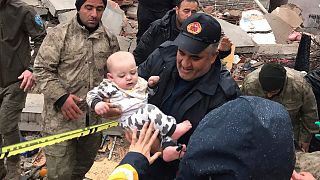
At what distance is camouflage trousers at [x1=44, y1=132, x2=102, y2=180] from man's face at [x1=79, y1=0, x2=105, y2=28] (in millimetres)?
1223

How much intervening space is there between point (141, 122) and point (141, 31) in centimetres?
392

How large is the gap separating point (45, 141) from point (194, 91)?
56.6 inches

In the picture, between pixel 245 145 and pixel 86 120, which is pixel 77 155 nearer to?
pixel 86 120

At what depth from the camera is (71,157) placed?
4.37 m

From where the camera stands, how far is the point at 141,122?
3309 millimetres

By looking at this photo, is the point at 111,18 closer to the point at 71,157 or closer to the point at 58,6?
the point at 58,6

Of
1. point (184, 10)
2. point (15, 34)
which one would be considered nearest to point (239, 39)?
point (184, 10)

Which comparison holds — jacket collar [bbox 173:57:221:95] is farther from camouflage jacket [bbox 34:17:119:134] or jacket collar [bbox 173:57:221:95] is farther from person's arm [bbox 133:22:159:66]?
person's arm [bbox 133:22:159:66]

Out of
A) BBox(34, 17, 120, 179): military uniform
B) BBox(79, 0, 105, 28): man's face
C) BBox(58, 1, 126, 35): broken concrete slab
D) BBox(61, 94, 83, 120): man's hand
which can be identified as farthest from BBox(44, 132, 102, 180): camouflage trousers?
BBox(58, 1, 126, 35): broken concrete slab

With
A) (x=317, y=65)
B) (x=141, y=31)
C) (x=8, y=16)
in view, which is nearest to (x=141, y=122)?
(x=8, y=16)

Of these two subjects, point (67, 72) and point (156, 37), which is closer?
point (67, 72)

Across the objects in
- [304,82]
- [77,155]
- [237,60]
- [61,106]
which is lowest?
[237,60]

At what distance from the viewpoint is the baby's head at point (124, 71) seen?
11.6 feet

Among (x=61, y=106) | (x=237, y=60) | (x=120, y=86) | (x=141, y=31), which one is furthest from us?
(x=237, y=60)
